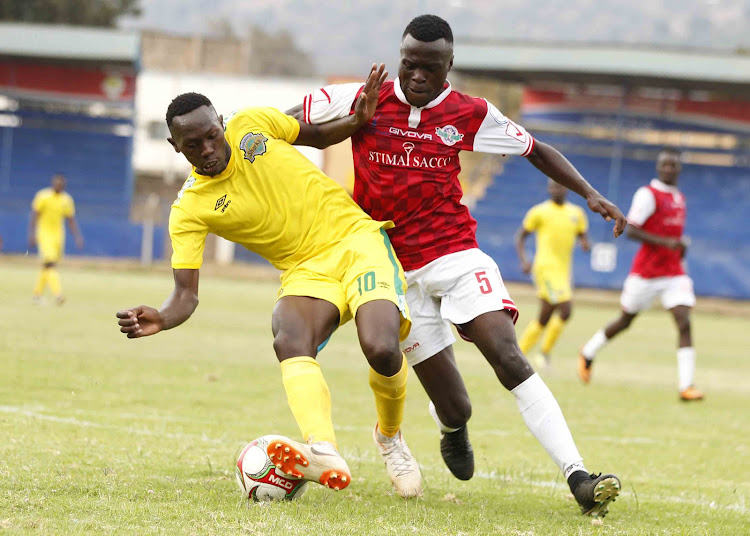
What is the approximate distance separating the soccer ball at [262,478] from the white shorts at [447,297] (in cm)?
109

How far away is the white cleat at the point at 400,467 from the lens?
552 centimetres

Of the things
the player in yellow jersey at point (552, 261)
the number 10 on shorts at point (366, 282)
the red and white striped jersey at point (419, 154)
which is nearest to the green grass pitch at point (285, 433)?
the player in yellow jersey at point (552, 261)

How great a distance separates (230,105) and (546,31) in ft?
52.7

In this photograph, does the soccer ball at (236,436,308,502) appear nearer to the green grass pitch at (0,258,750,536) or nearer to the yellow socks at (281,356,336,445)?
the green grass pitch at (0,258,750,536)

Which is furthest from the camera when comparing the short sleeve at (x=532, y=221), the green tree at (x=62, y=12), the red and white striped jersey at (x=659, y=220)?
the green tree at (x=62, y=12)

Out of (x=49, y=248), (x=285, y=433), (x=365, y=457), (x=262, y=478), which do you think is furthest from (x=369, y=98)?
(x=49, y=248)

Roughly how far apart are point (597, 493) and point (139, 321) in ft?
7.38

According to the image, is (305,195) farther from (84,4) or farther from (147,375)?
(84,4)

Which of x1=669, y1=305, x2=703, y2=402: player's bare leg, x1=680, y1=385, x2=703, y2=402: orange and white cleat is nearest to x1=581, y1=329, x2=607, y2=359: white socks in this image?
x1=669, y1=305, x2=703, y2=402: player's bare leg

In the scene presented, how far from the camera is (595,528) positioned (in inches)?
192

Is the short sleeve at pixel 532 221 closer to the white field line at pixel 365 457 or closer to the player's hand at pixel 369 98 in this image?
the white field line at pixel 365 457

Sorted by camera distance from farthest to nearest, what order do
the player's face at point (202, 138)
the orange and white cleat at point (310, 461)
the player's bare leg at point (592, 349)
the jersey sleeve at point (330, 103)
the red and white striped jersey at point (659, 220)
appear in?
the player's bare leg at point (592, 349), the red and white striped jersey at point (659, 220), the jersey sleeve at point (330, 103), the player's face at point (202, 138), the orange and white cleat at point (310, 461)

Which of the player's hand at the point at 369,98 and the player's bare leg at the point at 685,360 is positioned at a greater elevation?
the player's hand at the point at 369,98

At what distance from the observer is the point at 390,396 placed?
559 centimetres
